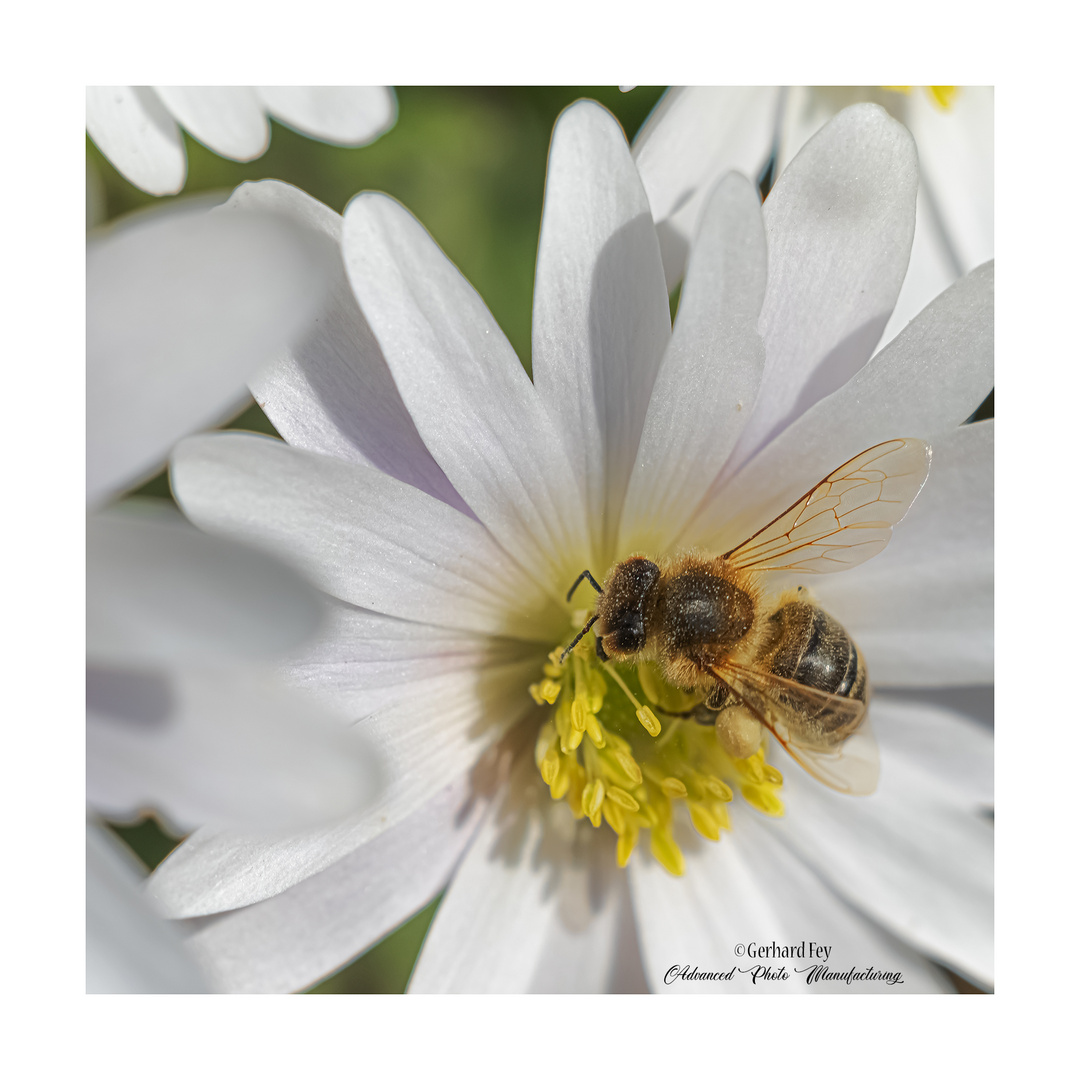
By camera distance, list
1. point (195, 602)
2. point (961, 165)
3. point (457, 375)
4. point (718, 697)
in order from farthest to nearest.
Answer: point (961, 165)
point (718, 697)
point (457, 375)
point (195, 602)

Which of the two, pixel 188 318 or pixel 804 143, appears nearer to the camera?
pixel 188 318

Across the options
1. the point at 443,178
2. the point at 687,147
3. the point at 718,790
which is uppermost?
the point at 443,178

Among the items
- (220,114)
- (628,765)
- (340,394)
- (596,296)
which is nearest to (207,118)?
(220,114)

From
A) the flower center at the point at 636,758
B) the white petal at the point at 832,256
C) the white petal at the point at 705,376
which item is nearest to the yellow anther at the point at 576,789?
the flower center at the point at 636,758

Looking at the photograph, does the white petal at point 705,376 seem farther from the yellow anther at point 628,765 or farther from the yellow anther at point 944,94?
the yellow anther at point 944,94

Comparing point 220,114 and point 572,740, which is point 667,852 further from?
point 220,114
